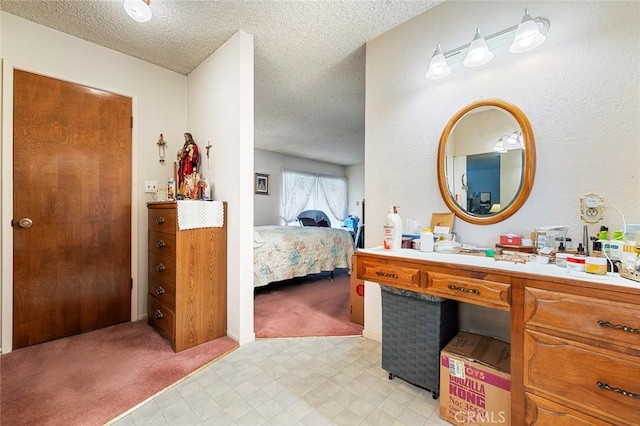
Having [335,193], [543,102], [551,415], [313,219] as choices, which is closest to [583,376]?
[551,415]

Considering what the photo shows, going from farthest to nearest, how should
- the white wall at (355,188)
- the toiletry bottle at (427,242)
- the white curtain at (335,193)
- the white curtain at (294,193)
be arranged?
the white wall at (355,188)
the white curtain at (335,193)
the white curtain at (294,193)
the toiletry bottle at (427,242)

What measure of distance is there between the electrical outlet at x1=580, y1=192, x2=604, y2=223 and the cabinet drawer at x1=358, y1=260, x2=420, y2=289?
2.68ft

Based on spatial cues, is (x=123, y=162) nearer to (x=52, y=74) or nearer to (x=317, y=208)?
(x=52, y=74)

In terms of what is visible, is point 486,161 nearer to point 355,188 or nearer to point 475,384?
point 475,384

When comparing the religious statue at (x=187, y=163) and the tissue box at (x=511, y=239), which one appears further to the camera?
the religious statue at (x=187, y=163)

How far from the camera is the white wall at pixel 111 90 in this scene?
1935mm

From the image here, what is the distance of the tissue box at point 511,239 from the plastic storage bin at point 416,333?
0.45 m

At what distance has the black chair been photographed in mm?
5957

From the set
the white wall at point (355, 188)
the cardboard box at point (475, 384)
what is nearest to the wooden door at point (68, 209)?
the cardboard box at point (475, 384)

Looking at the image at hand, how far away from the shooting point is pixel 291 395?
1.49m

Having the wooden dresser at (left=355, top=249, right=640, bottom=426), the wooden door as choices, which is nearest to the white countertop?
the wooden dresser at (left=355, top=249, right=640, bottom=426)

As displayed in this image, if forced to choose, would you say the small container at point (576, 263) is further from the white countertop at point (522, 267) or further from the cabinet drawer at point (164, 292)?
the cabinet drawer at point (164, 292)

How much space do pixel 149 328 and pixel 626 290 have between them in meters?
2.98

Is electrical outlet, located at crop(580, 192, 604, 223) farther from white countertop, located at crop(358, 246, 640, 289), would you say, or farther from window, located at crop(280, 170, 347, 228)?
window, located at crop(280, 170, 347, 228)
